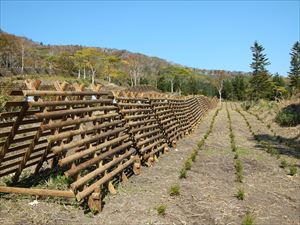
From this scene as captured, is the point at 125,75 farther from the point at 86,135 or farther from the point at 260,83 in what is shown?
the point at 86,135

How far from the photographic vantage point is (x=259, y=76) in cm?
7044

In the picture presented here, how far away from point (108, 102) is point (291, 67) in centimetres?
8223

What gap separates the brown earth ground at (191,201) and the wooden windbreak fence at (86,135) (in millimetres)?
322

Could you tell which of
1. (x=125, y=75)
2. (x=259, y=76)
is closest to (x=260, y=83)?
(x=259, y=76)

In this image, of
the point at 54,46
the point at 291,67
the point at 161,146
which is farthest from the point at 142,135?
the point at 54,46

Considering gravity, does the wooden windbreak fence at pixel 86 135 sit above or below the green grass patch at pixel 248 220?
above

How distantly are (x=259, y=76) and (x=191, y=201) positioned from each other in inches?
2625

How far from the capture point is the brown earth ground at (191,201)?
20.3ft

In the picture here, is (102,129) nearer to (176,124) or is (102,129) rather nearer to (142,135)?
(142,135)

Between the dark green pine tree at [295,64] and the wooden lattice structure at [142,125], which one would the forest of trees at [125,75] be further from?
the wooden lattice structure at [142,125]

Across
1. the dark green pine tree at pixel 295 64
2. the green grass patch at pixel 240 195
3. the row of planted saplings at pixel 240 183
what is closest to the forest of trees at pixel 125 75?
the dark green pine tree at pixel 295 64

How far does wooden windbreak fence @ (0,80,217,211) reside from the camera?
19.9 ft

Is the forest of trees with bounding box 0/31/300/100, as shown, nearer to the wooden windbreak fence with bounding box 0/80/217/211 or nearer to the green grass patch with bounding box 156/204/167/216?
the wooden windbreak fence with bounding box 0/80/217/211

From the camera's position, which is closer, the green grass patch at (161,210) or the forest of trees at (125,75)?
the green grass patch at (161,210)
